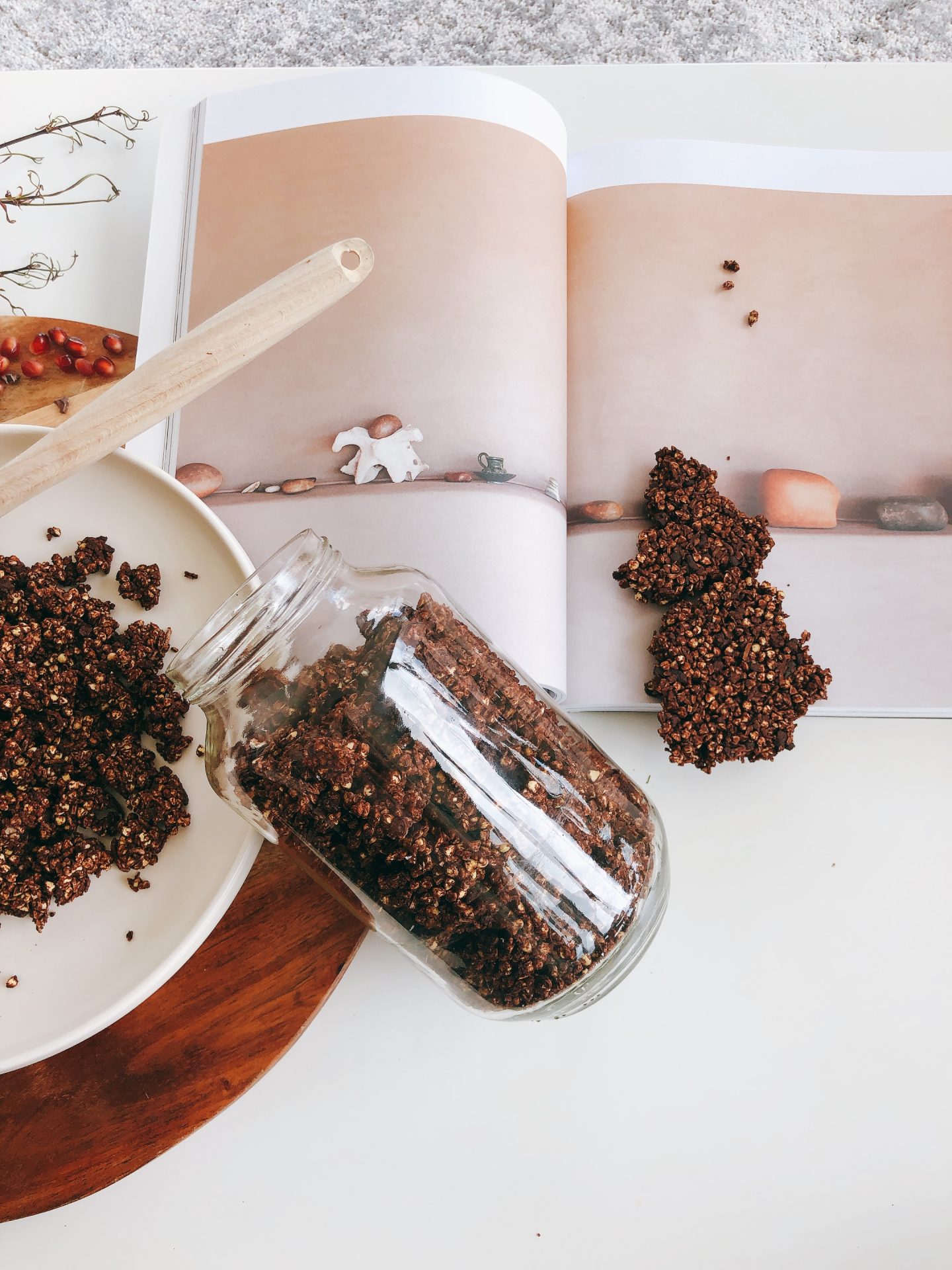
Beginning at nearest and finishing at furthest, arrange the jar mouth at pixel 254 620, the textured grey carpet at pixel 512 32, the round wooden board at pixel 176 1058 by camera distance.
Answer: the jar mouth at pixel 254 620
the round wooden board at pixel 176 1058
the textured grey carpet at pixel 512 32

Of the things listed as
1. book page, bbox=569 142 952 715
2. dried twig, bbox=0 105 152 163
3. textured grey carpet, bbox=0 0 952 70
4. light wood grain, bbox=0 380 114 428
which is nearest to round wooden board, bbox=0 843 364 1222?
book page, bbox=569 142 952 715

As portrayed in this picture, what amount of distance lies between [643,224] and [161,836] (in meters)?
0.61

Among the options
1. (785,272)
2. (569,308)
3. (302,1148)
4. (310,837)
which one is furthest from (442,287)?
(302,1148)

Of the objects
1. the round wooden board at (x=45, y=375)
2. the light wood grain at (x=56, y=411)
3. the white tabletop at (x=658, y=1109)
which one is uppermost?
the round wooden board at (x=45, y=375)

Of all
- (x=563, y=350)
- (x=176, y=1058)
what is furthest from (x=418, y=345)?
(x=176, y=1058)

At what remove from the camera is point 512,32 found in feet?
2.97

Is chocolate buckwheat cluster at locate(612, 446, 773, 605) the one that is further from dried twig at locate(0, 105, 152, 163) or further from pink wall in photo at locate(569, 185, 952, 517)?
dried twig at locate(0, 105, 152, 163)

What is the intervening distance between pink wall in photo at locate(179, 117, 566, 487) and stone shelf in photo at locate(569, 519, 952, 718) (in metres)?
0.11

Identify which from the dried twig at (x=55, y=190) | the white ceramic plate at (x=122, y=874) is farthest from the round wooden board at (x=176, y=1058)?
the dried twig at (x=55, y=190)

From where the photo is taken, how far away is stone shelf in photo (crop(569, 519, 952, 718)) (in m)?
0.71

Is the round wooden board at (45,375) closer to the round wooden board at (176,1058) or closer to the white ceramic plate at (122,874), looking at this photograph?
the white ceramic plate at (122,874)

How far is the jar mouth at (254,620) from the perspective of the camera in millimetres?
502

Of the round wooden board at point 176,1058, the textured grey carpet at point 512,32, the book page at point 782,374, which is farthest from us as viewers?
→ the textured grey carpet at point 512,32

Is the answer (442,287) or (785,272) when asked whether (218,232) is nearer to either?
(442,287)
